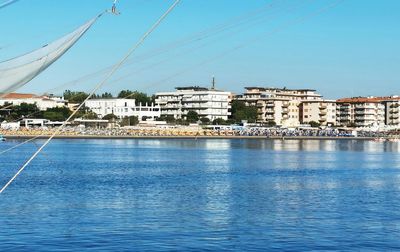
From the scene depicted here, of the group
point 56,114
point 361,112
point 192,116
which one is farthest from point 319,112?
point 56,114

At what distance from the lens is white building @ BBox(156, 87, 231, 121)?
146625mm

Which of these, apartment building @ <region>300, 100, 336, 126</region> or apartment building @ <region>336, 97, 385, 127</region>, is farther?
apartment building @ <region>336, 97, 385, 127</region>

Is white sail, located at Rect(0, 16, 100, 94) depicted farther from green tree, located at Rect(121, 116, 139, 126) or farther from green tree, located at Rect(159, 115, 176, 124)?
green tree, located at Rect(159, 115, 176, 124)

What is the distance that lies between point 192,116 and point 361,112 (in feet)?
122

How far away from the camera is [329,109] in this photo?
161875 mm

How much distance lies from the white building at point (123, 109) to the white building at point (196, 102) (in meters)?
2.57

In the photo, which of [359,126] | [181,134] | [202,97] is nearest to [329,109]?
[359,126]

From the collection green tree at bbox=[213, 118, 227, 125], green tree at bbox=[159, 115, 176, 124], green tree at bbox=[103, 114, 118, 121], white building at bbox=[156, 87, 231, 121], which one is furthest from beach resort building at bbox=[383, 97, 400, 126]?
green tree at bbox=[103, 114, 118, 121]

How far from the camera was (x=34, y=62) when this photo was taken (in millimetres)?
8539

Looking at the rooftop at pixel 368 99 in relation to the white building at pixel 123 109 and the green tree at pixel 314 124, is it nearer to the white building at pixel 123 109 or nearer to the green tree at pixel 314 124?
the green tree at pixel 314 124

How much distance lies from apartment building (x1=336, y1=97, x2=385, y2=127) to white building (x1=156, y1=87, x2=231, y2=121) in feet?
86.2

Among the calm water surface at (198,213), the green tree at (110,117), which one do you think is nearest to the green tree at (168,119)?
the green tree at (110,117)

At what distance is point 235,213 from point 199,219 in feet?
5.74

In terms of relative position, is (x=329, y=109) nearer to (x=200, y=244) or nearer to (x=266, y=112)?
(x=266, y=112)
